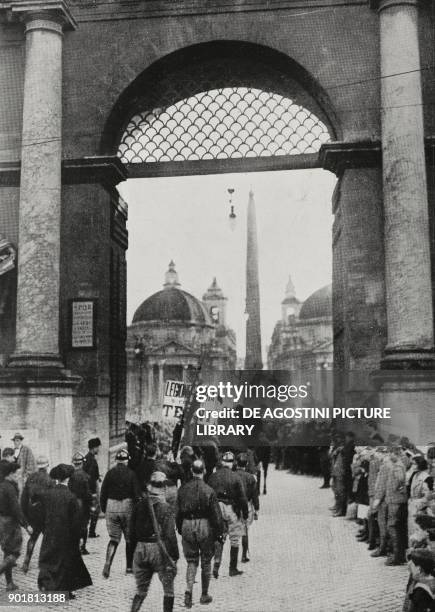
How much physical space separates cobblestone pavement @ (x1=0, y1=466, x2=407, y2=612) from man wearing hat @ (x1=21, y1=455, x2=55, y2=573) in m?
0.33

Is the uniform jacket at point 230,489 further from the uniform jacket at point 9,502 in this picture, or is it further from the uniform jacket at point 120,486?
the uniform jacket at point 9,502

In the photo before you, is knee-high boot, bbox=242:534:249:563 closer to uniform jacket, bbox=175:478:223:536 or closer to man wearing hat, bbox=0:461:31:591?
uniform jacket, bbox=175:478:223:536

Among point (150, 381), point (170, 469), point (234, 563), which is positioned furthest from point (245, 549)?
point (150, 381)

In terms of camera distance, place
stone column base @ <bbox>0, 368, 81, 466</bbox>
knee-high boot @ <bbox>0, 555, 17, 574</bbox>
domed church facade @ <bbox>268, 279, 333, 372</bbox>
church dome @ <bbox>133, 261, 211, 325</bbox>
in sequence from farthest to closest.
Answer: church dome @ <bbox>133, 261, 211, 325</bbox>
domed church facade @ <bbox>268, 279, 333, 372</bbox>
stone column base @ <bbox>0, 368, 81, 466</bbox>
knee-high boot @ <bbox>0, 555, 17, 574</bbox>

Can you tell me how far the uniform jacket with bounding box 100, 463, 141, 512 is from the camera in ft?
30.0

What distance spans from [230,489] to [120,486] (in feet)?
4.09

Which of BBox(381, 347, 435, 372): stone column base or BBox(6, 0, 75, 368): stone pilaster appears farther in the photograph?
BBox(6, 0, 75, 368): stone pilaster

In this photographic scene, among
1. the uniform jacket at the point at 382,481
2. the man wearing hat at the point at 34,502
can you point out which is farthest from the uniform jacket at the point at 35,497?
the uniform jacket at the point at 382,481

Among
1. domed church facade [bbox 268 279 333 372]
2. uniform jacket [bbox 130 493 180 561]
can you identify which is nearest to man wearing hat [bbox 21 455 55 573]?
uniform jacket [bbox 130 493 180 561]

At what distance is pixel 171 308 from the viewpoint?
76.8m

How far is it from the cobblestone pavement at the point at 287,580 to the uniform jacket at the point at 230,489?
2.46 feet

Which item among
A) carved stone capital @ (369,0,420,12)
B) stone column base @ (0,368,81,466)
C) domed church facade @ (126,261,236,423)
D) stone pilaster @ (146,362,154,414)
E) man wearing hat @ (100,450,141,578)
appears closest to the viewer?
man wearing hat @ (100,450,141,578)

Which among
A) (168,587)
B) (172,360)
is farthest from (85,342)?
(172,360)

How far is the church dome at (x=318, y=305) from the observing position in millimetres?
77500
